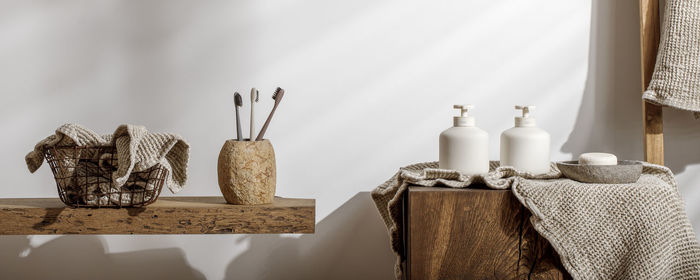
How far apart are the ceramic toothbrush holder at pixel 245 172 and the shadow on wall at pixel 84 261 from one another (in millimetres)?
505

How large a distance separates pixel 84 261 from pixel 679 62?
1.79m

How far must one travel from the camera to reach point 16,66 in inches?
68.5

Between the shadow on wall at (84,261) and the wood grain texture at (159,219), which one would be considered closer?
the wood grain texture at (159,219)

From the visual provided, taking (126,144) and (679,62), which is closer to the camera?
(126,144)

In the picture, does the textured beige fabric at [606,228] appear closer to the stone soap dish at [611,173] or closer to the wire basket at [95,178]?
the stone soap dish at [611,173]

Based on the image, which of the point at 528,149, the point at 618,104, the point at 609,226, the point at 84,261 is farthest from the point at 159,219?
Result: the point at 618,104

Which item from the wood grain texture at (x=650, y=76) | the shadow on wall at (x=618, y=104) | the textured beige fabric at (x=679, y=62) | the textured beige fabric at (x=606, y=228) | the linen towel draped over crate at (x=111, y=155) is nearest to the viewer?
the textured beige fabric at (x=606, y=228)

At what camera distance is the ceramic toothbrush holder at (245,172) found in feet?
4.56

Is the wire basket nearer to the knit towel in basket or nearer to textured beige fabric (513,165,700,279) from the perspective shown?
the knit towel in basket

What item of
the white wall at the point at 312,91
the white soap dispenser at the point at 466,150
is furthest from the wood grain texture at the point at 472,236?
the white wall at the point at 312,91

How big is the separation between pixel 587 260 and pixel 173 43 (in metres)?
1.27

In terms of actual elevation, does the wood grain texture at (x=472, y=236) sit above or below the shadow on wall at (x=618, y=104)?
below

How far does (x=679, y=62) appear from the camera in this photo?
5.08 ft

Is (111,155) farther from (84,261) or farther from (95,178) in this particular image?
(84,261)
